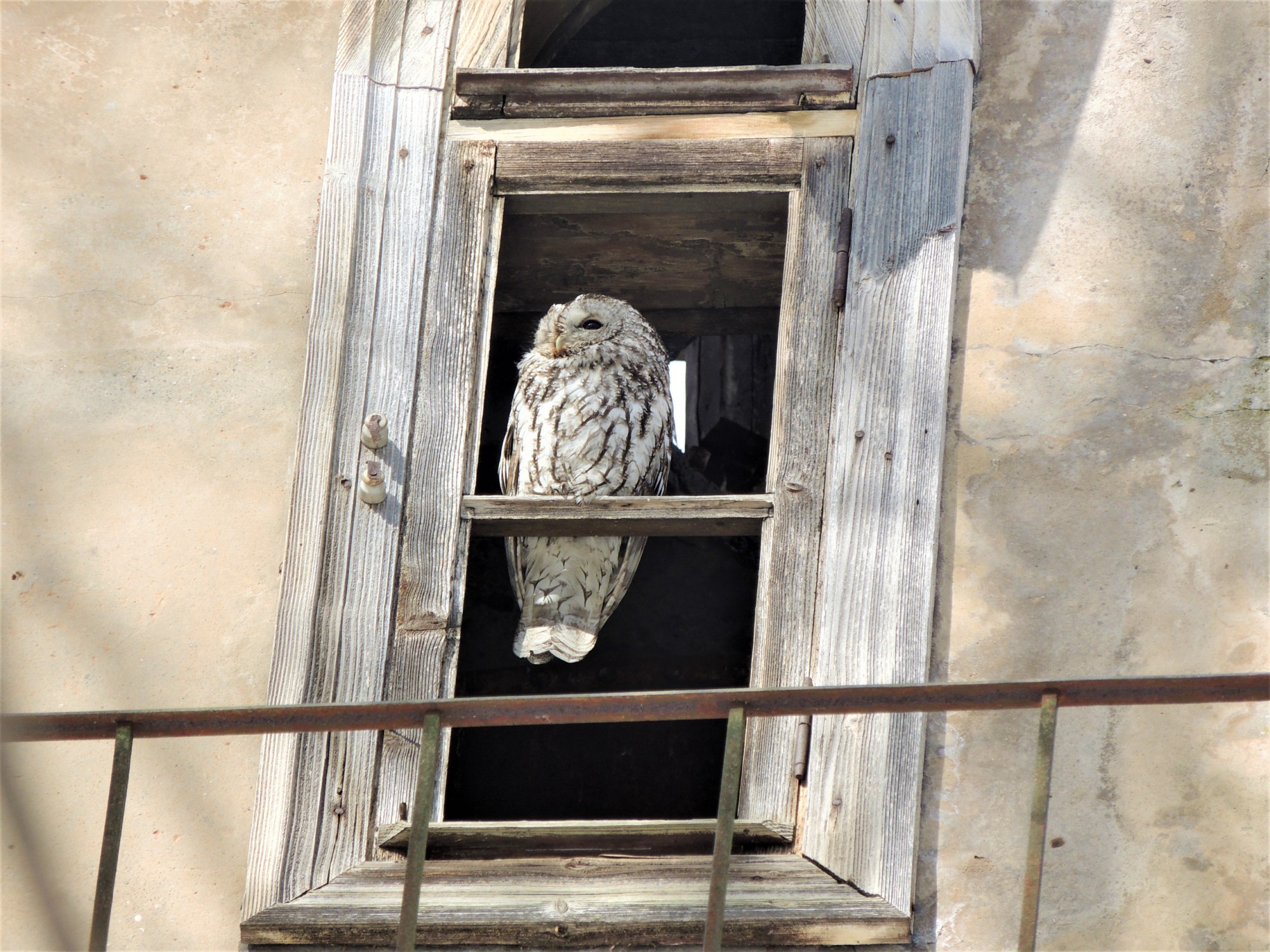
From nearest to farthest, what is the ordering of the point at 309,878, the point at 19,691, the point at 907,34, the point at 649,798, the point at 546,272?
the point at 309,878 → the point at 19,691 → the point at 907,34 → the point at 546,272 → the point at 649,798

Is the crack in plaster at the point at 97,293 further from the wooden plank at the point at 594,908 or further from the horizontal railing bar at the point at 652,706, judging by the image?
the wooden plank at the point at 594,908

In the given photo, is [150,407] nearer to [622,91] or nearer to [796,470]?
[622,91]

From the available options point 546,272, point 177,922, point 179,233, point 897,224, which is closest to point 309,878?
point 177,922

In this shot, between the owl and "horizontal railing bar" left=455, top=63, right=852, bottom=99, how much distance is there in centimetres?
77

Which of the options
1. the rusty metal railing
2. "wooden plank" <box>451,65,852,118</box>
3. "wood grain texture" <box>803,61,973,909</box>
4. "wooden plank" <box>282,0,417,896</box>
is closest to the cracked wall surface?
"wooden plank" <box>282,0,417,896</box>

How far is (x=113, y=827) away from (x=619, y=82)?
68.3 inches

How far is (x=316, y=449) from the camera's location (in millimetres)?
2512

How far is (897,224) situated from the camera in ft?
8.43

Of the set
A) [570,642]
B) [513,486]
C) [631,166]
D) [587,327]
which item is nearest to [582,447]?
[513,486]

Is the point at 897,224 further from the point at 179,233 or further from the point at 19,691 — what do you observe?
the point at 19,691

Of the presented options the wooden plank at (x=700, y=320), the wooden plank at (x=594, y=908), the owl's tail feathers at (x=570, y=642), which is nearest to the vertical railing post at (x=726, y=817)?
the wooden plank at (x=594, y=908)

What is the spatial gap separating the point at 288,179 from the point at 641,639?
1.77 meters

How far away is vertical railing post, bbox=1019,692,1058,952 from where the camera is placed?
174 centimetres

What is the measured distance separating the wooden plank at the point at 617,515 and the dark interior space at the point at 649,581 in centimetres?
86
